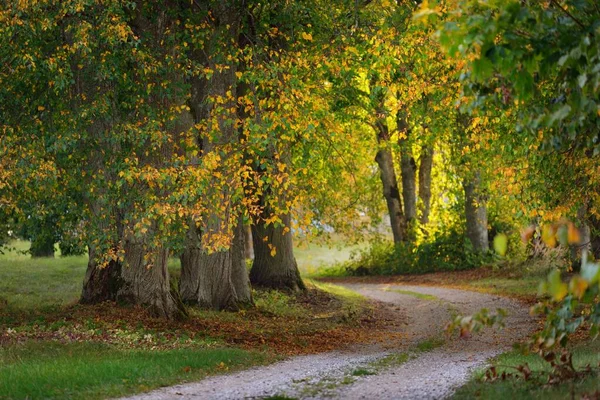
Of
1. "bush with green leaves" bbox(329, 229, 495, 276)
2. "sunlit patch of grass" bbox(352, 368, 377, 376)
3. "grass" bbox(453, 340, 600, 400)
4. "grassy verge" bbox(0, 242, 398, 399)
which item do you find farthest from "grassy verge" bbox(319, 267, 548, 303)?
"grass" bbox(453, 340, 600, 400)

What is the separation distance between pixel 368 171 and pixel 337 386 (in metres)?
34.6

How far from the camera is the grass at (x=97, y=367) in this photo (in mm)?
11422

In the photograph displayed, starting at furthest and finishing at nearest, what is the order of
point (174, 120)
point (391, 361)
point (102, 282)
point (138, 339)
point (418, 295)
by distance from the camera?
1. point (418, 295)
2. point (102, 282)
3. point (174, 120)
4. point (138, 339)
5. point (391, 361)

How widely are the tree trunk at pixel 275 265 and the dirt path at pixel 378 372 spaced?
6136mm

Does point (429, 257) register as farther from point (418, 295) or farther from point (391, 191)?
point (418, 295)

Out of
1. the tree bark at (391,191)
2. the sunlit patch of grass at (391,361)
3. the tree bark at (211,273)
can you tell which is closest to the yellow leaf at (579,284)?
the sunlit patch of grass at (391,361)

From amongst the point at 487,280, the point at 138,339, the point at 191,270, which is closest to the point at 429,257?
the point at 487,280

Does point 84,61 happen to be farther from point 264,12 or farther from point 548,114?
point 548,114

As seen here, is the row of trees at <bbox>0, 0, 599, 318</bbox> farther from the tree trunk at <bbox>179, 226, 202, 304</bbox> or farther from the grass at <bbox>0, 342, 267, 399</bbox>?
the tree trunk at <bbox>179, 226, 202, 304</bbox>

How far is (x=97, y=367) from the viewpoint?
42.1ft

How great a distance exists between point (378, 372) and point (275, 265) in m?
14.6

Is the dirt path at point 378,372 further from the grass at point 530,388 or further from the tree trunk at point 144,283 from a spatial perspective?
the tree trunk at point 144,283

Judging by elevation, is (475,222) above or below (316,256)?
above

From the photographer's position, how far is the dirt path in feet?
36.9
